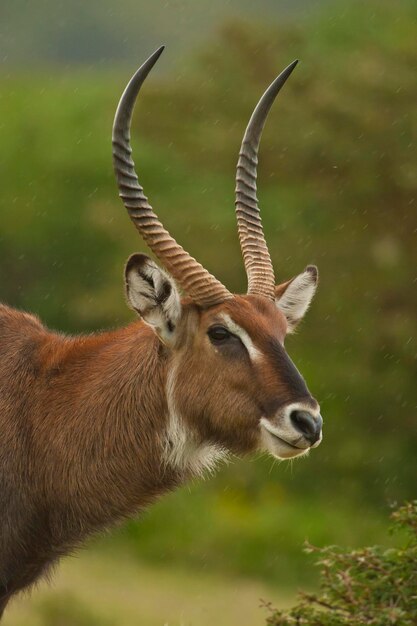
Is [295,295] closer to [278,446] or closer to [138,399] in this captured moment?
[138,399]

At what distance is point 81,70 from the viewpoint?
3178 cm

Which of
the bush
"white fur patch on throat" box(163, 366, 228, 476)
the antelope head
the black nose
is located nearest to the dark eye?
the antelope head

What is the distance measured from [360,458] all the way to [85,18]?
31413mm

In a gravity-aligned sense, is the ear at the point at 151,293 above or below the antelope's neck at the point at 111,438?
above

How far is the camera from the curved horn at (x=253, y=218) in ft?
26.9

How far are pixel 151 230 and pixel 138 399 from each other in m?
0.95

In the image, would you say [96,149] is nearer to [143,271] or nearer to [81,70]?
[81,70]

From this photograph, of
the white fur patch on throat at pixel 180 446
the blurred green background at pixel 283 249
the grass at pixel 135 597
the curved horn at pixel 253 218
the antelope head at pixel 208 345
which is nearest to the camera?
the antelope head at pixel 208 345

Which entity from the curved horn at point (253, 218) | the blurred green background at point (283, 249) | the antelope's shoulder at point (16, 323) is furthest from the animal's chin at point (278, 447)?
the blurred green background at point (283, 249)

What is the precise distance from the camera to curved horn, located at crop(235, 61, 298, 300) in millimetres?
8211

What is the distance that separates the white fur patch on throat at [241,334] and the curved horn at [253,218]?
0.44 metres

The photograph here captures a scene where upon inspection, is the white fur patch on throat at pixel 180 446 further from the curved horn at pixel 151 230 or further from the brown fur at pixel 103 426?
the curved horn at pixel 151 230

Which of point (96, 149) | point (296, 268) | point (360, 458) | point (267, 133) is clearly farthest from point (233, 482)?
point (96, 149)

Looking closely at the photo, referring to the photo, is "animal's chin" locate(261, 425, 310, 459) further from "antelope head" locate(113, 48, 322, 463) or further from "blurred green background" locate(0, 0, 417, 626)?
"blurred green background" locate(0, 0, 417, 626)
